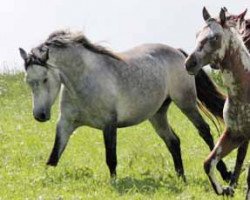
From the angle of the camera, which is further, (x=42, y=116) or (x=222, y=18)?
(x=42, y=116)

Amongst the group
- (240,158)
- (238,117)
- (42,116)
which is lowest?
(42,116)

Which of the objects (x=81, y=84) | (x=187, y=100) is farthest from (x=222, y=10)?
(x=187, y=100)

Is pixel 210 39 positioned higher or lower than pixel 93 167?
higher

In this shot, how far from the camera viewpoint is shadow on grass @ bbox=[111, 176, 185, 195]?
10880 mm

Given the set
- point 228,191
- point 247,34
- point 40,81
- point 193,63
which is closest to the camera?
point 193,63

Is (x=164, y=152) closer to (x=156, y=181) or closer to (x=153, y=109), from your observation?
(x=153, y=109)

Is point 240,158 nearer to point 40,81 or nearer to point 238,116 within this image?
point 238,116

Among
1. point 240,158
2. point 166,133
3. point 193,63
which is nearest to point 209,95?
point 166,133

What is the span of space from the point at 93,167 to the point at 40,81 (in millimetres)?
2366

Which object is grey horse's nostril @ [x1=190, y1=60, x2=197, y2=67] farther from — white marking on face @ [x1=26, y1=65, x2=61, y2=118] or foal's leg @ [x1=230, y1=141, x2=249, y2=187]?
white marking on face @ [x1=26, y1=65, x2=61, y2=118]

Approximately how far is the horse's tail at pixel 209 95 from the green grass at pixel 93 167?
106 cm

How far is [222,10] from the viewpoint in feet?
31.4

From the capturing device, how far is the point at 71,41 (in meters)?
12.5

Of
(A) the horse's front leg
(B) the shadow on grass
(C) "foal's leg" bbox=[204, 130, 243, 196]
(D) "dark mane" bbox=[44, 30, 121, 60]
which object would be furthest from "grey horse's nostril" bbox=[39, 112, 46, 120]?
(C) "foal's leg" bbox=[204, 130, 243, 196]
